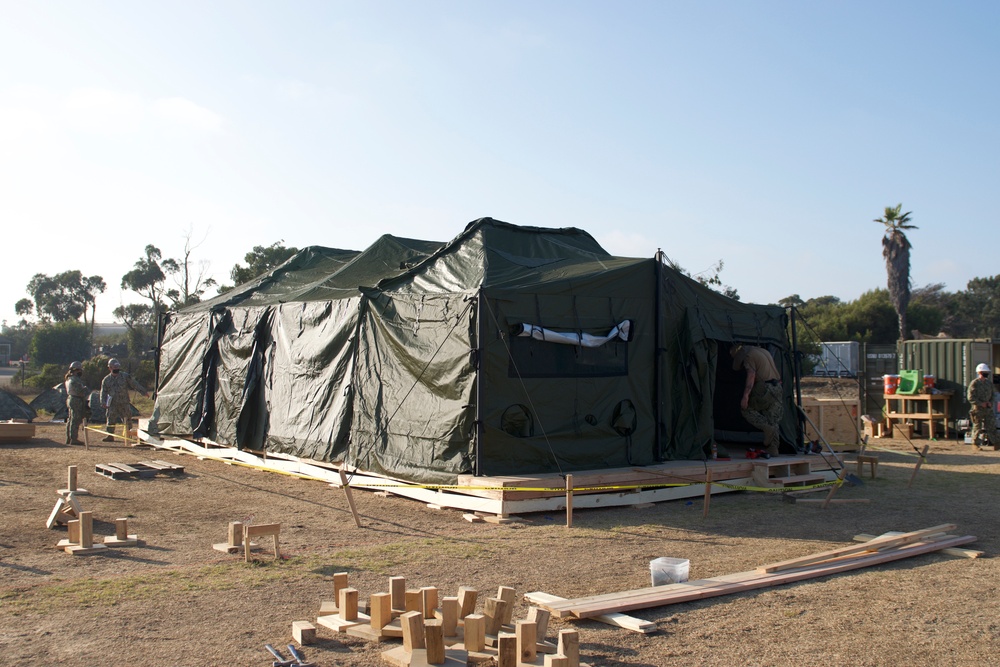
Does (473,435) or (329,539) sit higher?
(473,435)

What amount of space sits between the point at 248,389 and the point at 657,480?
685 centimetres

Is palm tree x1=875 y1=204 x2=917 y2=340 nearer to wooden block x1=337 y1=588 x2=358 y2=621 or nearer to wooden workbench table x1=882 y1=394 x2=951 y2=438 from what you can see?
wooden workbench table x1=882 y1=394 x2=951 y2=438

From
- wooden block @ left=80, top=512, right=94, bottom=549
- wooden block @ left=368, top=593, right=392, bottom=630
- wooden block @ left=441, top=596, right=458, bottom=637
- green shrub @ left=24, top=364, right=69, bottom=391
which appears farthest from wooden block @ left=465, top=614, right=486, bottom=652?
green shrub @ left=24, top=364, right=69, bottom=391

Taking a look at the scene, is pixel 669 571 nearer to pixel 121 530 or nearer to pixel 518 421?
pixel 518 421

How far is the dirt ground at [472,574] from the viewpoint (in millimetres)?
4891

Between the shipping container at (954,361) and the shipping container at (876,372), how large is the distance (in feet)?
3.17

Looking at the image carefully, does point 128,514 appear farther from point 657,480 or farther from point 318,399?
point 657,480

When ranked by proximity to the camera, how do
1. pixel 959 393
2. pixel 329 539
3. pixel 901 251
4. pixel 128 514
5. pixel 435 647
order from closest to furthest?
pixel 435 647, pixel 329 539, pixel 128 514, pixel 959 393, pixel 901 251

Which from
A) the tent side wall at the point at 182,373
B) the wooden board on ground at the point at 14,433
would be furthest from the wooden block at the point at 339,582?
the wooden board on ground at the point at 14,433

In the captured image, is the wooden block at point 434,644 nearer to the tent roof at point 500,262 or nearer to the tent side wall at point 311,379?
the tent roof at point 500,262

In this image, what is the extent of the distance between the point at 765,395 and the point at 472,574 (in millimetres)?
6646

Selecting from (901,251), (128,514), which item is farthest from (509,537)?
(901,251)

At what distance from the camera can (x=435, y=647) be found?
4484 mm

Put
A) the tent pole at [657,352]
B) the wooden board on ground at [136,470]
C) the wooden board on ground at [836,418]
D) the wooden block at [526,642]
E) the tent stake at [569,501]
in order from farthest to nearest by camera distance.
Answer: the wooden board on ground at [836,418] < the wooden board on ground at [136,470] < the tent pole at [657,352] < the tent stake at [569,501] < the wooden block at [526,642]
